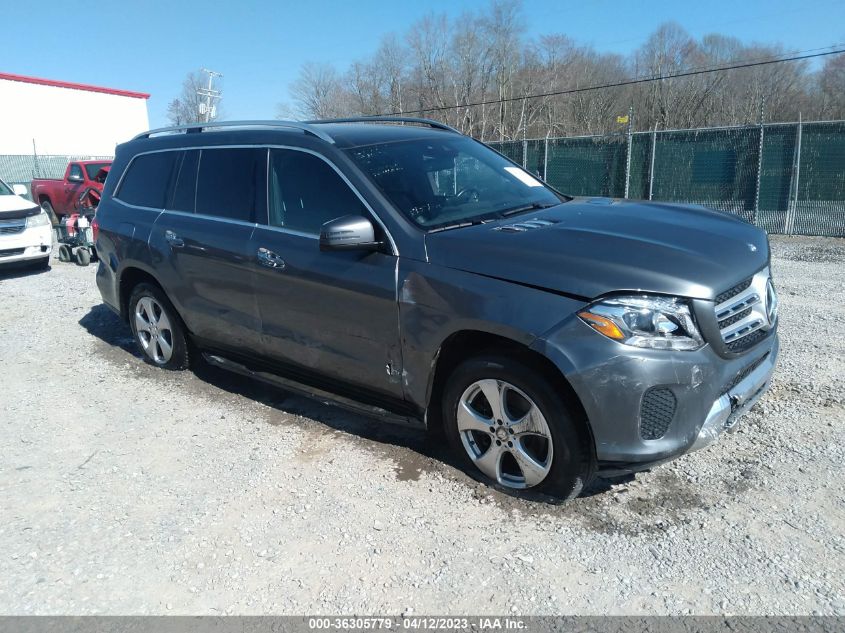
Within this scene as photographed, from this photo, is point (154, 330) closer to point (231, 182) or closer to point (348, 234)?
point (231, 182)

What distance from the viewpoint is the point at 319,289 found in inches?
156

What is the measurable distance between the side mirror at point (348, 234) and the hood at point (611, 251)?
1.10ft

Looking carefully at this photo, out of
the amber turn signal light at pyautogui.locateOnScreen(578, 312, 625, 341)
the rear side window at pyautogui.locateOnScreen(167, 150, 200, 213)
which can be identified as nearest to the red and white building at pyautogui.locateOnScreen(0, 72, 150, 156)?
the rear side window at pyautogui.locateOnScreen(167, 150, 200, 213)

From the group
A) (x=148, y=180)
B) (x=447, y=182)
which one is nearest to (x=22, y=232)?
A: (x=148, y=180)

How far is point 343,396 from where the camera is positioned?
4.07 metres

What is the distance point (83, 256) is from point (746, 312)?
11240 mm

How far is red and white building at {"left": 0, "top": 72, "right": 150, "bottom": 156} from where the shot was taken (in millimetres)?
37438

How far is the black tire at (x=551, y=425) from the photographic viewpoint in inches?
123

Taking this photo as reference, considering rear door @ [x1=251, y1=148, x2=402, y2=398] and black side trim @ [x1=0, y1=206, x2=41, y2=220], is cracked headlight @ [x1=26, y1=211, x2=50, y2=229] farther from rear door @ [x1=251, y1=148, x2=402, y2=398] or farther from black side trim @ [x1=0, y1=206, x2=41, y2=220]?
rear door @ [x1=251, y1=148, x2=402, y2=398]

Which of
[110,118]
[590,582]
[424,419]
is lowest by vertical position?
[590,582]

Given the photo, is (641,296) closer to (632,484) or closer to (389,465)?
(632,484)

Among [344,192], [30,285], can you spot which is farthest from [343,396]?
[30,285]

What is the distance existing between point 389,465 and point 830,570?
224 centimetres

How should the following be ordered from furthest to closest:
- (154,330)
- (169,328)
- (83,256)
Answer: (83,256) → (154,330) → (169,328)
